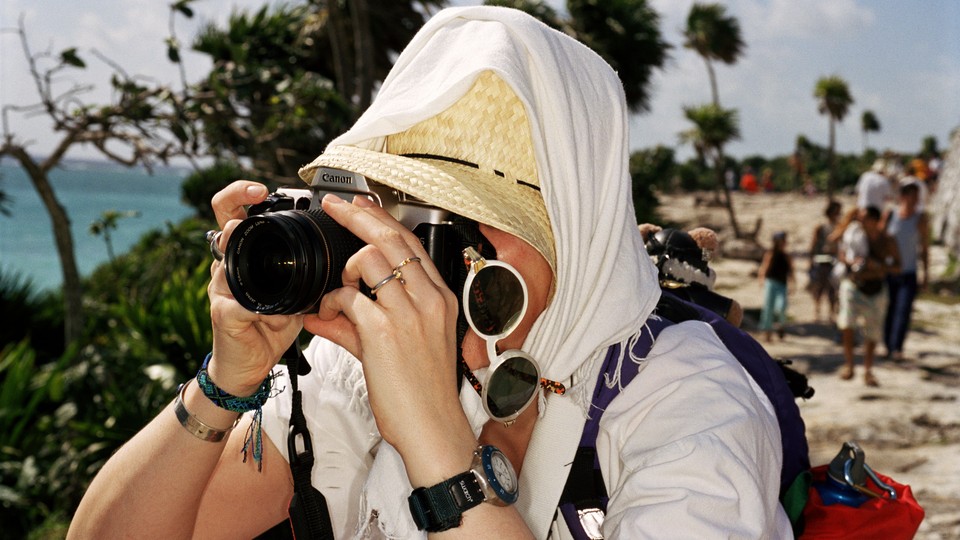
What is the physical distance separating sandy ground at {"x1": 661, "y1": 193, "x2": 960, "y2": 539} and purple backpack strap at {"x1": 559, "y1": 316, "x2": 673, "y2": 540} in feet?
8.00

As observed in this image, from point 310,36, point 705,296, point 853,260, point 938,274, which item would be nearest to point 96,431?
point 705,296

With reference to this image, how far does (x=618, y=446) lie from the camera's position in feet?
3.65

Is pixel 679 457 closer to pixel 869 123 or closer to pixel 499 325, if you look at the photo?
pixel 499 325

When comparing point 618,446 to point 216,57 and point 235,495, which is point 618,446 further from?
point 216,57

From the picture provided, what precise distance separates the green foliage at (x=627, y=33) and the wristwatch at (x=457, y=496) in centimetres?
1557

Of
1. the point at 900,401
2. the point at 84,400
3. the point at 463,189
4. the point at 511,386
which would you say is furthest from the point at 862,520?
the point at 900,401

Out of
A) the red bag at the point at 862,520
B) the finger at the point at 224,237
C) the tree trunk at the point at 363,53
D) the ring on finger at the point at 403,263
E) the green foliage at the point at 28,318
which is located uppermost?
the tree trunk at the point at 363,53

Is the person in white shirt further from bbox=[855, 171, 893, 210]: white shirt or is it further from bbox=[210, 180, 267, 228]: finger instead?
bbox=[855, 171, 893, 210]: white shirt

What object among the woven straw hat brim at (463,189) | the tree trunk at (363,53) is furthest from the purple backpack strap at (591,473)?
the tree trunk at (363,53)

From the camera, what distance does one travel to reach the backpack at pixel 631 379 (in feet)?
3.73

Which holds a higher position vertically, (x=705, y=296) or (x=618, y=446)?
(x=705, y=296)

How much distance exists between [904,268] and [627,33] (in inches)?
423

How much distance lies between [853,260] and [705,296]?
568cm

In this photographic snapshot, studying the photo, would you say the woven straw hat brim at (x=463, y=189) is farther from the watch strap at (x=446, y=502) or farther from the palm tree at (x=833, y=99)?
the palm tree at (x=833, y=99)
